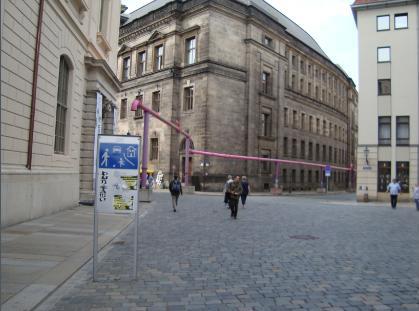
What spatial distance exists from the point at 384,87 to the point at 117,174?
3037cm

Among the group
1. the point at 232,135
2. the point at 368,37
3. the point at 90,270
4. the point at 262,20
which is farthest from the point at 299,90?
the point at 90,270

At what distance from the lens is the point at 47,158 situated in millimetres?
14305

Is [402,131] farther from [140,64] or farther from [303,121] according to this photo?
[140,64]

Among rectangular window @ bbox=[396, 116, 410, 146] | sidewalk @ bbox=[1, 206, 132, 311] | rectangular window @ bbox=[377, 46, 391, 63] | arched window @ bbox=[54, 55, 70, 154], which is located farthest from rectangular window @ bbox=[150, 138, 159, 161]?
sidewalk @ bbox=[1, 206, 132, 311]

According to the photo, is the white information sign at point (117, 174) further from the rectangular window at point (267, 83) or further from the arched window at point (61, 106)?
the rectangular window at point (267, 83)

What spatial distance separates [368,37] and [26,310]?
3376 cm

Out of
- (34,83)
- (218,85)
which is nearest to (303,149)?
(218,85)

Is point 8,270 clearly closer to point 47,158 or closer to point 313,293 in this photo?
point 313,293

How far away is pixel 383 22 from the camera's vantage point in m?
33.3

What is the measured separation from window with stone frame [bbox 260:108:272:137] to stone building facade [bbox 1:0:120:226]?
27.2 meters

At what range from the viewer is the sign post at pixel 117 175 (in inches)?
263

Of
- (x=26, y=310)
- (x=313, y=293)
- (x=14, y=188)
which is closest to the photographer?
(x=26, y=310)

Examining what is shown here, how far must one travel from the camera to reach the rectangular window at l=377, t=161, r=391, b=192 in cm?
3192

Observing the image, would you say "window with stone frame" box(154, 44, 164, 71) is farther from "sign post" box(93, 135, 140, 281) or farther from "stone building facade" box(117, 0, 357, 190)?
"sign post" box(93, 135, 140, 281)
